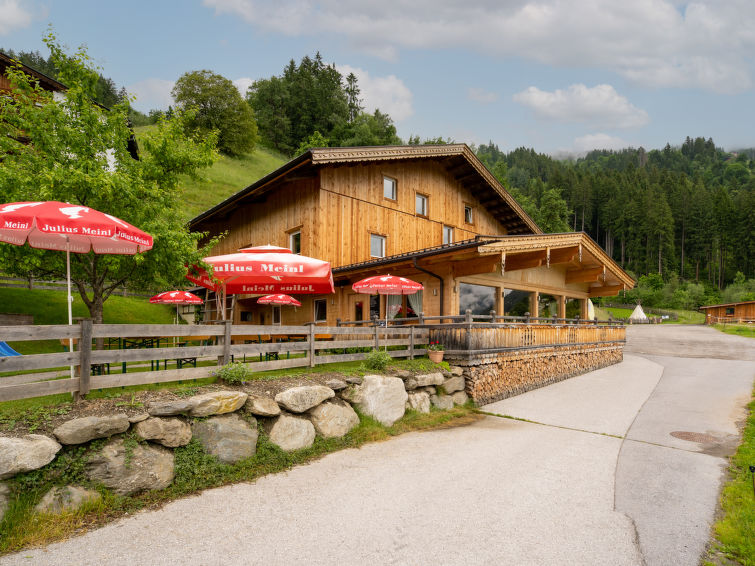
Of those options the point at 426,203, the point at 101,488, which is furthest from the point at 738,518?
the point at 426,203

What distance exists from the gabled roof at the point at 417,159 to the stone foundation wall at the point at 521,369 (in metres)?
8.41

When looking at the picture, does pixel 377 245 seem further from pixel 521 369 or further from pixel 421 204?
pixel 521 369

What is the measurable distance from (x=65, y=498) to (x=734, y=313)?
2596 inches

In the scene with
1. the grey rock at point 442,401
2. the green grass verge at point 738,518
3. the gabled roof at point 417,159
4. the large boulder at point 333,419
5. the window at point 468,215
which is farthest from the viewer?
the window at point 468,215

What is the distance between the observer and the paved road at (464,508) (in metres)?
4.05

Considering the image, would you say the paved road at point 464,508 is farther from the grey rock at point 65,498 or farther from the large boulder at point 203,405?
the large boulder at point 203,405

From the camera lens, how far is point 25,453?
4.13 metres

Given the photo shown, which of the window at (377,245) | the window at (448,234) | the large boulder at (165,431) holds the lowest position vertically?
the large boulder at (165,431)

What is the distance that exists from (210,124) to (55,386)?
58.6 metres

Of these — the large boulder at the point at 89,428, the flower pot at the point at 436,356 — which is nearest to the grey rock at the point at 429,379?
the flower pot at the point at 436,356

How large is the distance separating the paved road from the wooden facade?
2032 inches

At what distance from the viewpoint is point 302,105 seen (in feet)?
233

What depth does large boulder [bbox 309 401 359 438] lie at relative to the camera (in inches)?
276

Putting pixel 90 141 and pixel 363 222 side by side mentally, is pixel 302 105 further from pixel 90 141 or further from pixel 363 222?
pixel 90 141
